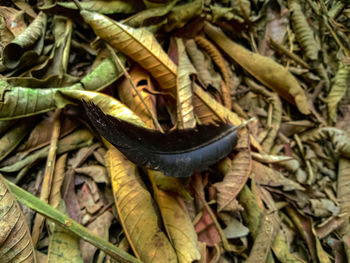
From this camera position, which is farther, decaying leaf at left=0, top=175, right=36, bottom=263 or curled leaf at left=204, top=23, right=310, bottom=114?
curled leaf at left=204, top=23, right=310, bottom=114

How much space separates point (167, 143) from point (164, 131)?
14 centimetres

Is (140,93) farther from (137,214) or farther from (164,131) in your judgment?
(137,214)

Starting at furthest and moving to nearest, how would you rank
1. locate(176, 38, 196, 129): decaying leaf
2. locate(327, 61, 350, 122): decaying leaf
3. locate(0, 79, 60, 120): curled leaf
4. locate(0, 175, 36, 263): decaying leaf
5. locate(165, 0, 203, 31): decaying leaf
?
locate(327, 61, 350, 122): decaying leaf < locate(165, 0, 203, 31): decaying leaf < locate(176, 38, 196, 129): decaying leaf < locate(0, 79, 60, 120): curled leaf < locate(0, 175, 36, 263): decaying leaf

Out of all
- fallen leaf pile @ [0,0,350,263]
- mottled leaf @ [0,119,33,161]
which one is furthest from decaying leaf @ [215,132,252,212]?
mottled leaf @ [0,119,33,161]

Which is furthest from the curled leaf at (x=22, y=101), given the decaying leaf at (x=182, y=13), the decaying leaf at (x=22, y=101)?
the decaying leaf at (x=182, y=13)

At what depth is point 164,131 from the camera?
0.75 m

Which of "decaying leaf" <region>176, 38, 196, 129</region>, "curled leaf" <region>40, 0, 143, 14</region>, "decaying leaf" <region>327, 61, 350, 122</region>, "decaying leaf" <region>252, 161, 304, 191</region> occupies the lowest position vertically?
"decaying leaf" <region>252, 161, 304, 191</region>

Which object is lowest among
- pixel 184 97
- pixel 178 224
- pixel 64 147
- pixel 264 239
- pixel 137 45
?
pixel 264 239

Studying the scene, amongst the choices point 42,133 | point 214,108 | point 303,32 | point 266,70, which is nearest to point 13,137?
point 42,133

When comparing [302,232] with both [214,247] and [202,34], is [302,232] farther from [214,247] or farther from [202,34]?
[202,34]

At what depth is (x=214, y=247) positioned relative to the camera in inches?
26.6

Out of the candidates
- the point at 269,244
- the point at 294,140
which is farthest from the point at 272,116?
the point at 269,244

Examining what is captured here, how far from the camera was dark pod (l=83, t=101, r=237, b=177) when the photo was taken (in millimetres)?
532

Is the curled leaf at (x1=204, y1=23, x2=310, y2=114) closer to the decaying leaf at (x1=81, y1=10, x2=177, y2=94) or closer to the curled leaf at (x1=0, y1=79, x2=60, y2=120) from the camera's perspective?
the decaying leaf at (x1=81, y1=10, x2=177, y2=94)
